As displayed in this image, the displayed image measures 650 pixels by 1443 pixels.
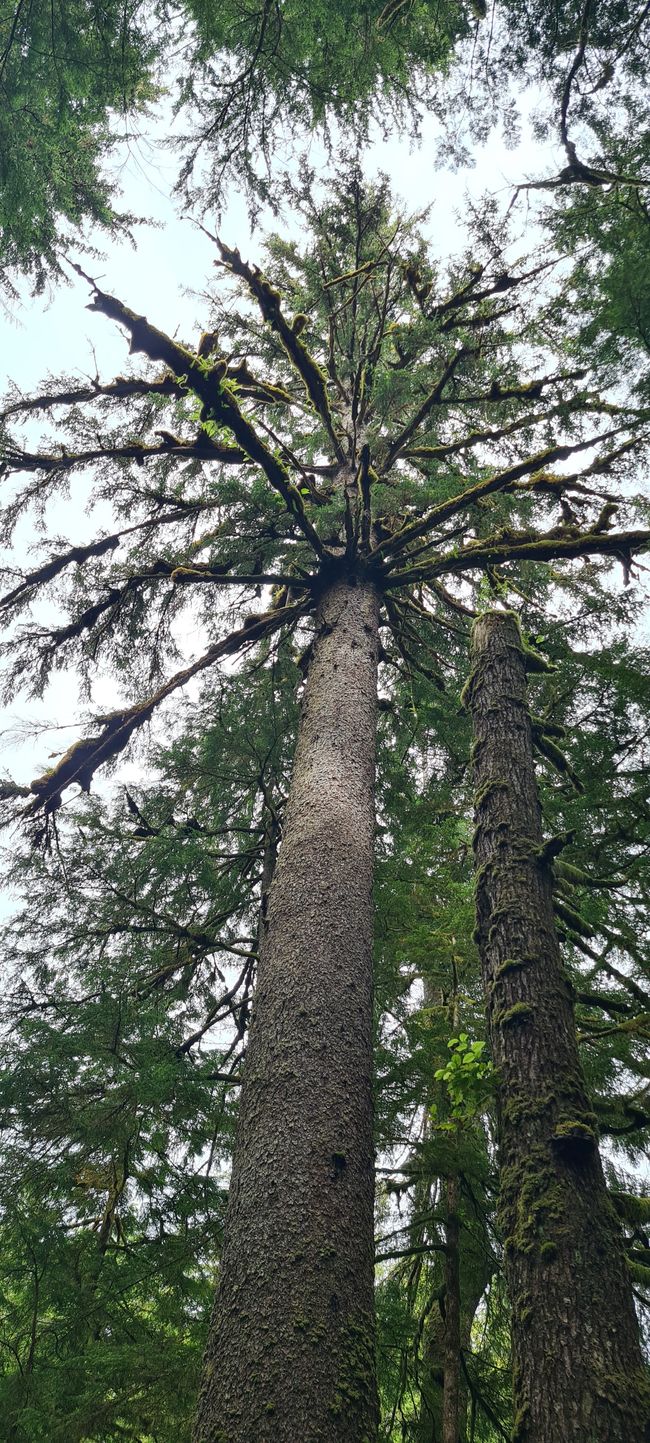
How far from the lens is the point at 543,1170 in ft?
7.91

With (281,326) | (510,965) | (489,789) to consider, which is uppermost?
(281,326)

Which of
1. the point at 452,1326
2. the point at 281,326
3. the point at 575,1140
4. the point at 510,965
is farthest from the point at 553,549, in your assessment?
the point at 452,1326

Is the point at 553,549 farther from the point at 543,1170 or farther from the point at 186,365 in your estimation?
the point at 543,1170

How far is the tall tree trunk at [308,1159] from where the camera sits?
230cm

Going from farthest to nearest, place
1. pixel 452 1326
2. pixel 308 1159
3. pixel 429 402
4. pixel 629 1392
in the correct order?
pixel 429 402, pixel 452 1326, pixel 308 1159, pixel 629 1392

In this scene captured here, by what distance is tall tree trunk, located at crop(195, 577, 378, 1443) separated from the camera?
2.30 meters

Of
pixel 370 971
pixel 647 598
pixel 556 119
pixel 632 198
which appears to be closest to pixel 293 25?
pixel 556 119

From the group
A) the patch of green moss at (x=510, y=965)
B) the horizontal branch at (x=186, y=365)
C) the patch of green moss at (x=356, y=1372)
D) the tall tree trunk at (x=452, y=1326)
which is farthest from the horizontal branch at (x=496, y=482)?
the patch of green moss at (x=356, y=1372)

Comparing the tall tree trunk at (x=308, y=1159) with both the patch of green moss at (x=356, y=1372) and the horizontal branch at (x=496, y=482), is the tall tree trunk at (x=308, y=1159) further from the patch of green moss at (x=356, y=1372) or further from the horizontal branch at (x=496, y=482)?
the horizontal branch at (x=496, y=482)

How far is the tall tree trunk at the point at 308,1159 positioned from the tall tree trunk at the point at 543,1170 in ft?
1.97

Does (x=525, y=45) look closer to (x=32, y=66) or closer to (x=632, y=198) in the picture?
(x=632, y=198)

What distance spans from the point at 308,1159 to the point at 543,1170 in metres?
0.89

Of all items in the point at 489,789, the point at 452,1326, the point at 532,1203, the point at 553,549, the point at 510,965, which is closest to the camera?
the point at 532,1203

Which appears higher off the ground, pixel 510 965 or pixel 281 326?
pixel 281 326
